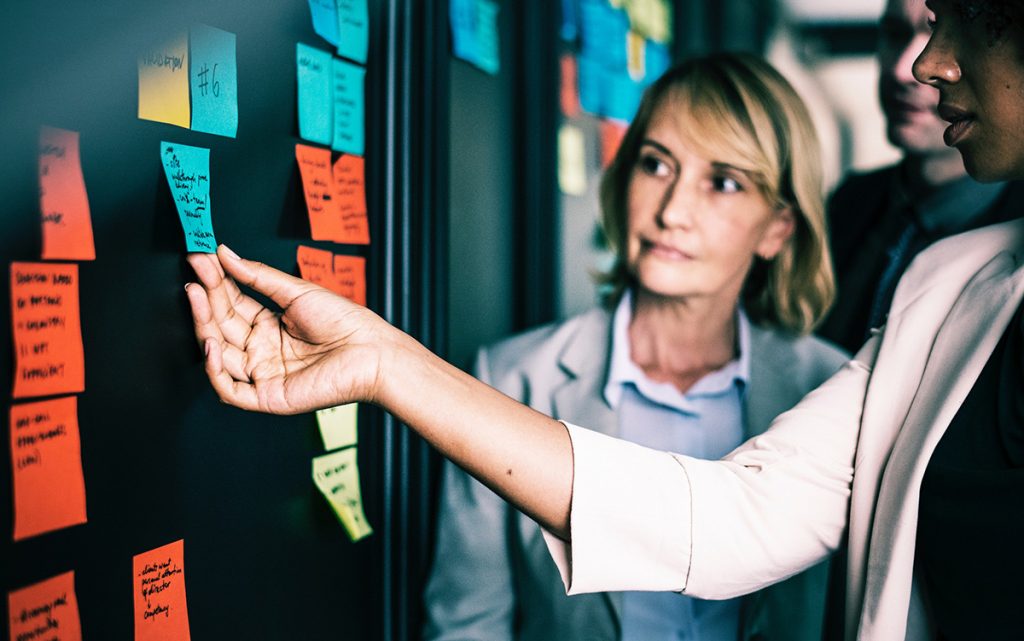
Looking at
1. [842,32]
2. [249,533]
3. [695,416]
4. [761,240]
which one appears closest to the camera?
[249,533]

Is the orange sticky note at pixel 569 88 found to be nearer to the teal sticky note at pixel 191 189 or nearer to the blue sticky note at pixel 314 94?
Result: the blue sticky note at pixel 314 94

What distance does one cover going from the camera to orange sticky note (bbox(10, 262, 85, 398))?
33.9 inches

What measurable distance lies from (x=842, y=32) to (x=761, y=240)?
4.31 metres

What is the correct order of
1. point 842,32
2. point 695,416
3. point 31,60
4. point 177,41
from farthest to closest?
point 842,32, point 695,416, point 177,41, point 31,60

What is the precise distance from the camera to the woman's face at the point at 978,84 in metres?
1.07

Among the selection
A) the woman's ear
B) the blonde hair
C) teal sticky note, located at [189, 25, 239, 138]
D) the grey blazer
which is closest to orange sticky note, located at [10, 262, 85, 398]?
teal sticky note, located at [189, 25, 239, 138]

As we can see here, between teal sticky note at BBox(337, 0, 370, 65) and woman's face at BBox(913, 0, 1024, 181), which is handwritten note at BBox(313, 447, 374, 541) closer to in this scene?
teal sticky note at BBox(337, 0, 370, 65)

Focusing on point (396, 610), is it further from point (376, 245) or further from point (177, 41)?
point (177, 41)

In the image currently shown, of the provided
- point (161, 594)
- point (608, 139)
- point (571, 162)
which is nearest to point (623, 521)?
point (161, 594)

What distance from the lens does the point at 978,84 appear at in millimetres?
1102

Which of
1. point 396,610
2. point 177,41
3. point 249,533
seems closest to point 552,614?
point 396,610

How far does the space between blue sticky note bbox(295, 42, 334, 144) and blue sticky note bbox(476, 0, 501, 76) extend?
56 centimetres

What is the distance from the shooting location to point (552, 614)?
64.1 inches

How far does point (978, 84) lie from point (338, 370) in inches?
31.8
